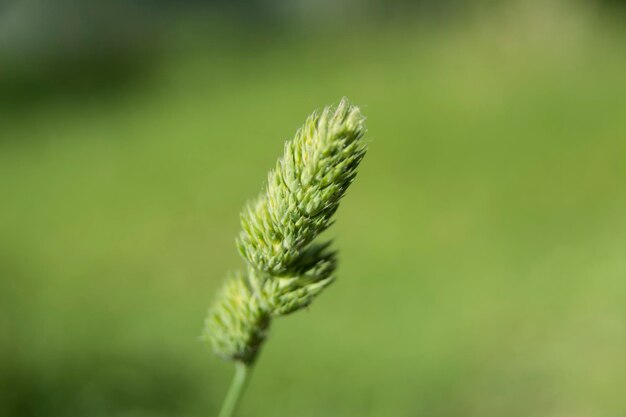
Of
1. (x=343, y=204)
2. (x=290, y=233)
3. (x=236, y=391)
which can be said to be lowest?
(x=236, y=391)

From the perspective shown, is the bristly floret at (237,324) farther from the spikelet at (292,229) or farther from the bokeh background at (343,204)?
the bokeh background at (343,204)

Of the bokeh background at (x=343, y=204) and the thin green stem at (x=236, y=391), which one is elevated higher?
the bokeh background at (x=343, y=204)

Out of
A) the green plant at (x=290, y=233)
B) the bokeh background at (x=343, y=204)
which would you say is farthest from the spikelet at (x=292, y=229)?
the bokeh background at (x=343, y=204)

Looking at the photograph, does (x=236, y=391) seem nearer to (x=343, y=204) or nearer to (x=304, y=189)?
(x=304, y=189)

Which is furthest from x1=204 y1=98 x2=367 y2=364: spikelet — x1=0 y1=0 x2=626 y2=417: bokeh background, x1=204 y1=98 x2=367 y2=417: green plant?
x1=0 y1=0 x2=626 y2=417: bokeh background

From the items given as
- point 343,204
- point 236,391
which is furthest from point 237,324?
point 343,204

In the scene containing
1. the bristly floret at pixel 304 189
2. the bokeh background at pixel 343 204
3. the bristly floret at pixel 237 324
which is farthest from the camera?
the bokeh background at pixel 343 204

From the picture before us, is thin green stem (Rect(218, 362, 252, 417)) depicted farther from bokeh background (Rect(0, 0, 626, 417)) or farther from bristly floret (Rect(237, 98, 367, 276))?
bokeh background (Rect(0, 0, 626, 417))

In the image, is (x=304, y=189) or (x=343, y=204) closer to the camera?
(x=304, y=189)
